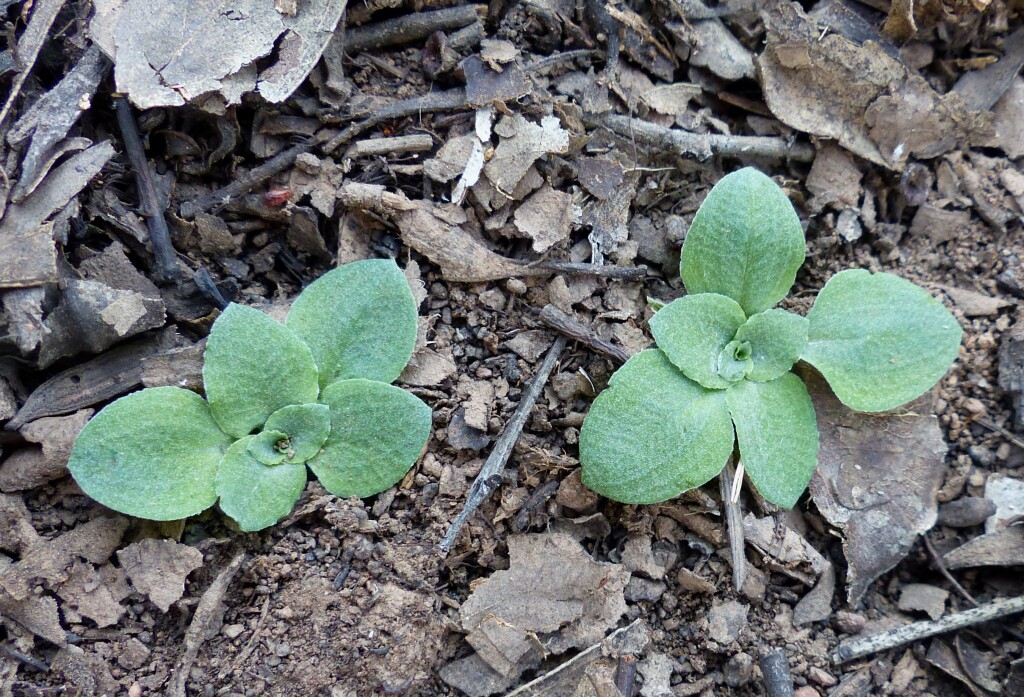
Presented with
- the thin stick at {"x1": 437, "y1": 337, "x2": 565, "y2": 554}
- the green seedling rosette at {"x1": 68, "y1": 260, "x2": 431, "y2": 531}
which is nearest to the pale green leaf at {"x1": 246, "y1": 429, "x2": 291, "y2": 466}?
the green seedling rosette at {"x1": 68, "y1": 260, "x2": 431, "y2": 531}

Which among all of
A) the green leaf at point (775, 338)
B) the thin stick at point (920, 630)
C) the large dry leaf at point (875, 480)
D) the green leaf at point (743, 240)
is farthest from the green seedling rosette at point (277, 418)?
the thin stick at point (920, 630)

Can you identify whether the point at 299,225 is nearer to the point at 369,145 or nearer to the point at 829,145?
the point at 369,145

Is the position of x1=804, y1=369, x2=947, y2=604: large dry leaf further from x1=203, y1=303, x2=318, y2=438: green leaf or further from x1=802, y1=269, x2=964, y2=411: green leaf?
x1=203, y1=303, x2=318, y2=438: green leaf

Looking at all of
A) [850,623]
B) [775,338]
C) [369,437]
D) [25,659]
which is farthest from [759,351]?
[25,659]

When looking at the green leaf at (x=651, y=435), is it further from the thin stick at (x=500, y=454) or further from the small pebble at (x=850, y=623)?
the small pebble at (x=850, y=623)

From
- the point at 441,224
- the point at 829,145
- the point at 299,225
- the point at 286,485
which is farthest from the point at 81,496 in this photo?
A: the point at 829,145

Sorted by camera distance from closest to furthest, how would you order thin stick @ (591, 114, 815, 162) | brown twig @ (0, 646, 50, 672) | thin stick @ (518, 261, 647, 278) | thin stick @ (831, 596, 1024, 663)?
brown twig @ (0, 646, 50, 672), thin stick @ (831, 596, 1024, 663), thin stick @ (518, 261, 647, 278), thin stick @ (591, 114, 815, 162)
